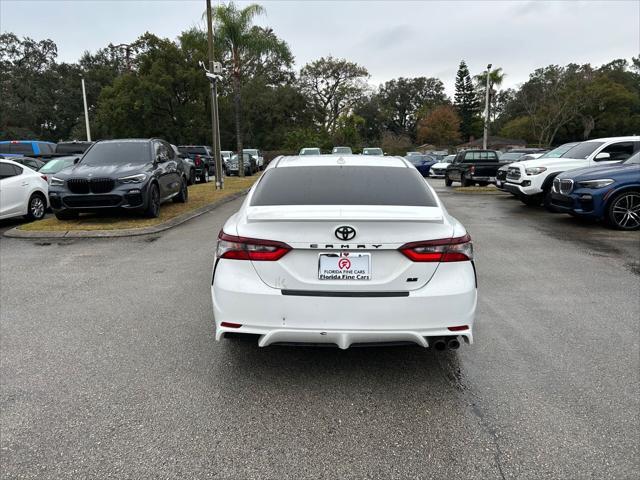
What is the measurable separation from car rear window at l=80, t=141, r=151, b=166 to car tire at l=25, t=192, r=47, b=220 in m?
1.70

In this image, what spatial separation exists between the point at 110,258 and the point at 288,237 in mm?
5369

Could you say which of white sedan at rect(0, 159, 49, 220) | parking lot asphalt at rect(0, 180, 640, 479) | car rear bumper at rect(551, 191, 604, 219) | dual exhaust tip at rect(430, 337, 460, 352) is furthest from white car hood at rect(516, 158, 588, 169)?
→ white sedan at rect(0, 159, 49, 220)

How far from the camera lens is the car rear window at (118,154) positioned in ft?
34.6

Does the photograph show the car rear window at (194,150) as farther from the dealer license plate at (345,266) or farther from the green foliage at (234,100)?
the dealer license plate at (345,266)

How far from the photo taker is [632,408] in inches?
120

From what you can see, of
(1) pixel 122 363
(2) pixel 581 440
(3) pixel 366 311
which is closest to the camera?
(2) pixel 581 440

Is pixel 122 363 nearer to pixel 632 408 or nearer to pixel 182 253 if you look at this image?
pixel 632 408

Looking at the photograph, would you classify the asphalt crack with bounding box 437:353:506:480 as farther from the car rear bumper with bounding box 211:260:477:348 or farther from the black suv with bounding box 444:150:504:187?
the black suv with bounding box 444:150:504:187

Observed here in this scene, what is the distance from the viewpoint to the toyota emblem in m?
3.03

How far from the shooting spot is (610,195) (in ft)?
30.8

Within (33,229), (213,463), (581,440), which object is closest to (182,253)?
(33,229)

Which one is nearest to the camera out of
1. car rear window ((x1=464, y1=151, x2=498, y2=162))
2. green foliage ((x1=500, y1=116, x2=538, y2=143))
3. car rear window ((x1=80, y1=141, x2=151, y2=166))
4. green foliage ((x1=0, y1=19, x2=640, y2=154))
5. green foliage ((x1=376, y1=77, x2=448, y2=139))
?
car rear window ((x1=80, y1=141, x2=151, y2=166))

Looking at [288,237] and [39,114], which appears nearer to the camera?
[288,237]

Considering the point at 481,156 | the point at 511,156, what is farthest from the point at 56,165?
the point at 511,156
